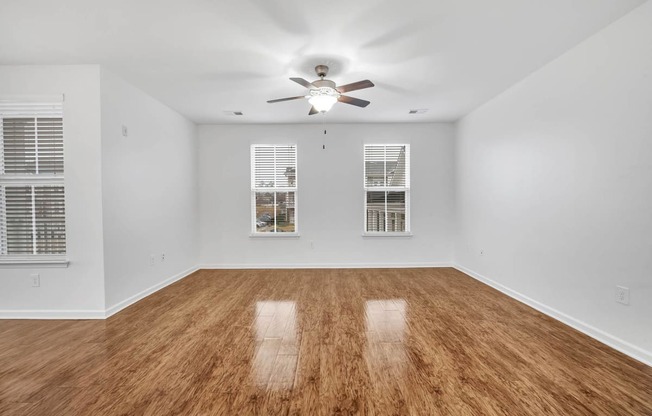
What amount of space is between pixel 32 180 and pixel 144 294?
1733 mm

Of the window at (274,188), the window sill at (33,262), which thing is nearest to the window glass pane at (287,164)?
the window at (274,188)

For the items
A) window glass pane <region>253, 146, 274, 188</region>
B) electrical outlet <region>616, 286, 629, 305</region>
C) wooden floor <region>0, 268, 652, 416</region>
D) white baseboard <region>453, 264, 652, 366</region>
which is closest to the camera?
wooden floor <region>0, 268, 652, 416</region>

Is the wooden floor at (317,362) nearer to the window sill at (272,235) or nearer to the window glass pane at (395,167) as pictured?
the window sill at (272,235)

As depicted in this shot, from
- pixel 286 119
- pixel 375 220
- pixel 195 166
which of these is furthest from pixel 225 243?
pixel 375 220

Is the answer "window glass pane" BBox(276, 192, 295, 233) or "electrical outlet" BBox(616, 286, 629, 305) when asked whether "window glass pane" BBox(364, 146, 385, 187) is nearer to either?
"window glass pane" BBox(276, 192, 295, 233)

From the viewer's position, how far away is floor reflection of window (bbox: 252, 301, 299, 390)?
187 centimetres

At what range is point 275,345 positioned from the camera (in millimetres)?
2312

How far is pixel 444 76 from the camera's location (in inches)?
127

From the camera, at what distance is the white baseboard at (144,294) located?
301 cm

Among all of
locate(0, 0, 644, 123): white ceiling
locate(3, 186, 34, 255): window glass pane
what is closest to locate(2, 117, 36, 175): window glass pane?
locate(3, 186, 34, 255): window glass pane

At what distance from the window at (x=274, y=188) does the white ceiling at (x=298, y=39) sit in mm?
1678

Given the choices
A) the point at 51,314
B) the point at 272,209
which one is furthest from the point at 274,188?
the point at 51,314

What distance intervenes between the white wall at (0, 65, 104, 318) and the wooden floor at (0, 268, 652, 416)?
0.67ft

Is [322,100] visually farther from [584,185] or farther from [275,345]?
[584,185]
